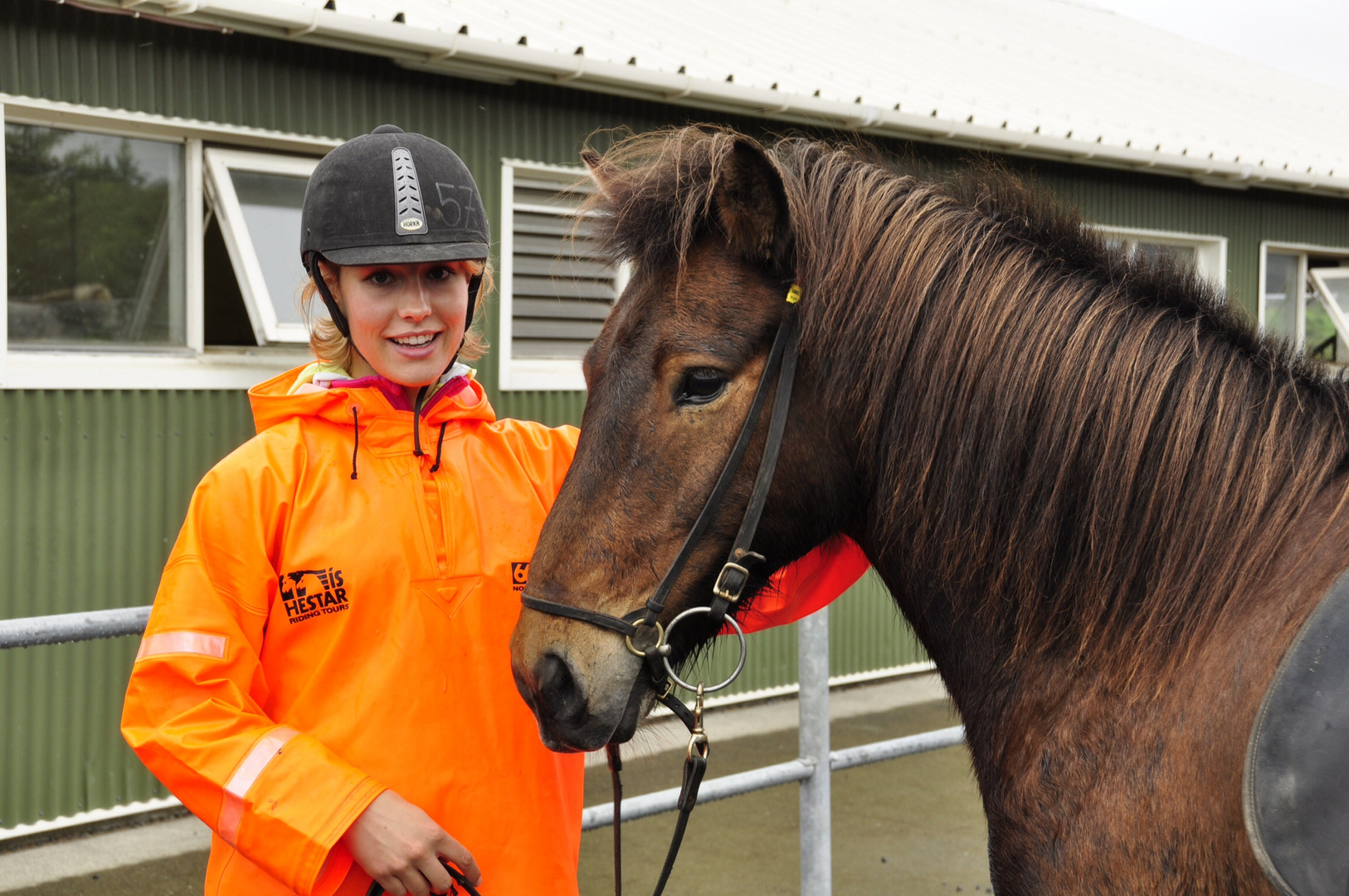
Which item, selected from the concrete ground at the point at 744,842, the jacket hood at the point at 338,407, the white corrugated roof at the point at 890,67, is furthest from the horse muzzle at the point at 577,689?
the white corrugated roof at the point at 890,67

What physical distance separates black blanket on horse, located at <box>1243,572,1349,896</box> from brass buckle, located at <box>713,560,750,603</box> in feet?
2.37

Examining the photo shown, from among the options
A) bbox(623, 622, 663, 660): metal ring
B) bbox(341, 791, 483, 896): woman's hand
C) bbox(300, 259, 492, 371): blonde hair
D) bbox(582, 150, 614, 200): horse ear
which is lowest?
bbox(341, 791, 483, 896): woman's hand

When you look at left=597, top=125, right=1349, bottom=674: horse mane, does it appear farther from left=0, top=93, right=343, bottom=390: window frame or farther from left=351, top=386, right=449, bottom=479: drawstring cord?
left=0, top=93, right=343, bottom=390: window frame

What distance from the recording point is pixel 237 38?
15.2ft

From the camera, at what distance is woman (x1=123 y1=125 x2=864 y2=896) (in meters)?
1.52

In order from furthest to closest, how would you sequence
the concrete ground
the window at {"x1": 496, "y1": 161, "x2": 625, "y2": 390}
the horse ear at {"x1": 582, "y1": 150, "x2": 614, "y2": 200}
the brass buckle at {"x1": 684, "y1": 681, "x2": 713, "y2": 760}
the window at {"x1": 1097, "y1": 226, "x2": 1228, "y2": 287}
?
the window at {"x1": 1097, "y1": 226, "x2": 1228, "y2": 287} < the window at {"x1": 496, "y1": 161, "x2": 625, "y2": 390} < the concrete ground < the horse ear at {"x1": 582, "y1": 150, "x2": 614, "y2": 200} < the brass buckle at {"x1": 684, "y1": 681, "x2": 713, "y2": 760}

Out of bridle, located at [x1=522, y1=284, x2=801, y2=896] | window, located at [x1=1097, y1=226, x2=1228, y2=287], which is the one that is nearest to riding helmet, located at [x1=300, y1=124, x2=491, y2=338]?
bridle, located at [x1=522, y1=284, x2=801, y2=896]

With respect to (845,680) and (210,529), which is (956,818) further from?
(210,529)

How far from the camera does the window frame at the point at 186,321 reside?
424 cm

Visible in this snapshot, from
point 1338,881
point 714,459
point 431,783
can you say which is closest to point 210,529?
point 431,783

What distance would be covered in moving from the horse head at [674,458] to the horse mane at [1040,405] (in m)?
0.04

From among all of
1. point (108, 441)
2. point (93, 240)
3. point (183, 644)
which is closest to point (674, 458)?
point (183, 644)

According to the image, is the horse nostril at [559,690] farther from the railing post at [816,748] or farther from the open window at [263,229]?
the open window at [263,229]

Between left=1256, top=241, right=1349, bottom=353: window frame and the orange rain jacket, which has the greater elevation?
left=1256, top=241, right=1349, bottom=353: window frame
